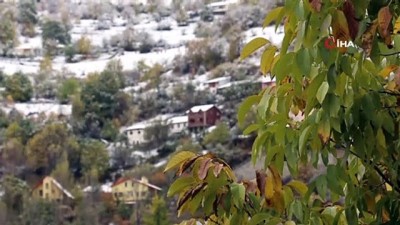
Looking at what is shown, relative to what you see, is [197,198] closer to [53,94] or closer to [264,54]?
[264,54]

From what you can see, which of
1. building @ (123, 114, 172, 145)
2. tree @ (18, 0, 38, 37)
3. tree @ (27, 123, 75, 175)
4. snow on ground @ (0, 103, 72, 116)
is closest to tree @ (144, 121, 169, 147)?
building @ (123, 114, 172, 145)

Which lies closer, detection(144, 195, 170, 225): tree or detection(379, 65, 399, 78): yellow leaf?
detection(379, 65, 399, 78): yellow leaf

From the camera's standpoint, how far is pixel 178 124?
14008mm

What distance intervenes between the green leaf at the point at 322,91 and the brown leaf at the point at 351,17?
4 cm

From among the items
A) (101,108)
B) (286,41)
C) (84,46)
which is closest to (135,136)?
(101,108)

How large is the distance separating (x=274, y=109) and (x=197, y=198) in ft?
0.36

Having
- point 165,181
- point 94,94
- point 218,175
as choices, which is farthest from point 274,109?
point 94,94

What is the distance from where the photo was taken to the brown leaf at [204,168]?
2.47 feet

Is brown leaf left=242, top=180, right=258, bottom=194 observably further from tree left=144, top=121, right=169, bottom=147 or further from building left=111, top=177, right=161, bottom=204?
tree left=144, top=121, right=169, bottom=147

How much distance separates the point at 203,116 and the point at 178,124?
446mm

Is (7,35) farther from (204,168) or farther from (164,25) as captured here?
(204,168)

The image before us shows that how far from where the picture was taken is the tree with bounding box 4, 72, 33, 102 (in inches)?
602

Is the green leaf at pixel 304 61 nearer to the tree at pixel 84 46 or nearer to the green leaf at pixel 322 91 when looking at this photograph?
the green leaf at pixel 322 91

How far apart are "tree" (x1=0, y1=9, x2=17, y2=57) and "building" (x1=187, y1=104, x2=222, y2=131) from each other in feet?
15.1
